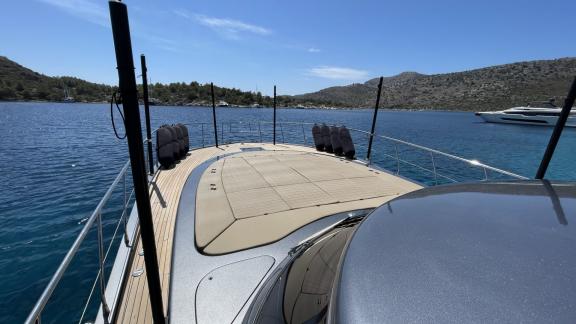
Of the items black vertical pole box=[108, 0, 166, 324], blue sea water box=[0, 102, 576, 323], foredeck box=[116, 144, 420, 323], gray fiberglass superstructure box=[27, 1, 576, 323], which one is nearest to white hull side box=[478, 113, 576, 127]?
blue sea water box=[0, 102, 576, 323]

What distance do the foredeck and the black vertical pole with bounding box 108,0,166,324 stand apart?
2.78ft

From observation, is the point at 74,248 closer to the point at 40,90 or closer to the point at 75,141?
the point at 75,141

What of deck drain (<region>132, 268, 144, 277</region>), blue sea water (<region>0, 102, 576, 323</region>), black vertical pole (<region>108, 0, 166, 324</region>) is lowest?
blue sea water (<region>0, 102, 576, 323</region>)

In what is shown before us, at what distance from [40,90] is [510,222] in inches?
5534

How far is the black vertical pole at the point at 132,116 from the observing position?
1.43m

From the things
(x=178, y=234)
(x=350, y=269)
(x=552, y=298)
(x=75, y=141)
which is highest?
(x=552, y=298)

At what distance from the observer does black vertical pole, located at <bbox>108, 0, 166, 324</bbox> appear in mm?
1430

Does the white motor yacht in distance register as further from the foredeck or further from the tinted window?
the tinted window

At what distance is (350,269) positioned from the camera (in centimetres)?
97

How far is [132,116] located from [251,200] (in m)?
2.43

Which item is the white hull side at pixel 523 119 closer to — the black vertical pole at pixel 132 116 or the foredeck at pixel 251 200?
the foredeck at pixel 251 200

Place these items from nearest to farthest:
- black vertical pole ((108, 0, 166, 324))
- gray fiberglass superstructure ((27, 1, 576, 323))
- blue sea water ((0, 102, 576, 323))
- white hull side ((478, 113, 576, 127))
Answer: gray fiberglass superstructure ((27, 1, 576, 323)) → black vertical pole ((108, 0, 166, 324)) → blue sea water ((0, 102, 576, 323)) → white hull side ((478, 113, 576, 127))

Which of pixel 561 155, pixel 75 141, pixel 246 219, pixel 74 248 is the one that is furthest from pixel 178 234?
pixel 561 155

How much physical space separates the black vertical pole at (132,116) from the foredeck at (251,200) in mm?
846
